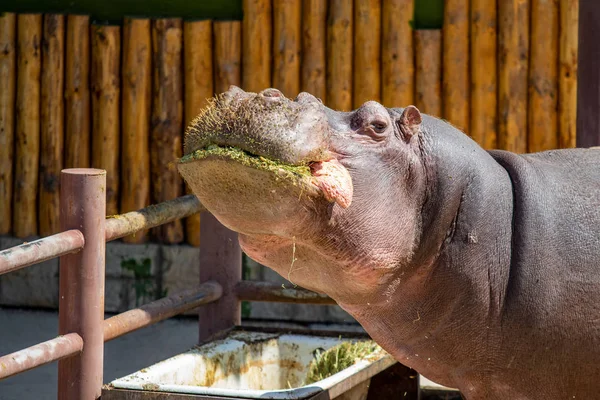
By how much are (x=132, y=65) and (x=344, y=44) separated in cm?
125

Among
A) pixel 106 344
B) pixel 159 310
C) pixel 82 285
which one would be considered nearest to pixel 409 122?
pixel 82 285

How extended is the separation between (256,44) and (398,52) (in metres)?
0.82

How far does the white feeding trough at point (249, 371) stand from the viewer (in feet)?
12.2

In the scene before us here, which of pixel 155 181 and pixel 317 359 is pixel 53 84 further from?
pixel 317 359

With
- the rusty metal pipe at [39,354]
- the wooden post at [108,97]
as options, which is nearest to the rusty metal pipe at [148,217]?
the rusty metal pipe at [39,354]

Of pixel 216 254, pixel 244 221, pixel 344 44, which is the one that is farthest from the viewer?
pixel 344 44

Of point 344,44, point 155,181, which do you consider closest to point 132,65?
point 155,181

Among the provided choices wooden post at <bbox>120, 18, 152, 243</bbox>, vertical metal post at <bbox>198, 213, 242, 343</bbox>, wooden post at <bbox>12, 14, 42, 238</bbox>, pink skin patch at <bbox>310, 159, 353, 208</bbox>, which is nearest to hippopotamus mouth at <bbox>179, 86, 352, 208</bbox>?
pink skin patch at <bbox>310, 159, 353, 208</bbox>

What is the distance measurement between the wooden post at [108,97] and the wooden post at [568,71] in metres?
2.54

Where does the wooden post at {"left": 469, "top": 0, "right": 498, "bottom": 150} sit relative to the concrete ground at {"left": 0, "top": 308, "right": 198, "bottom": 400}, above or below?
above

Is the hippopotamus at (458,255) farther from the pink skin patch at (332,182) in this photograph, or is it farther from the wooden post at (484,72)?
the wooden post at (484,72)

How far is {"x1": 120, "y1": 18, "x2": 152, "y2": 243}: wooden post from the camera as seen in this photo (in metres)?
6.64

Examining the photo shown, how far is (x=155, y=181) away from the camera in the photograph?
6.68 metres

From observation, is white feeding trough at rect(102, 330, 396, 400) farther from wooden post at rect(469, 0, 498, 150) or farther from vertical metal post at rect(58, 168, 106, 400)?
wooden post at rect(469, 0, 498, 150)
